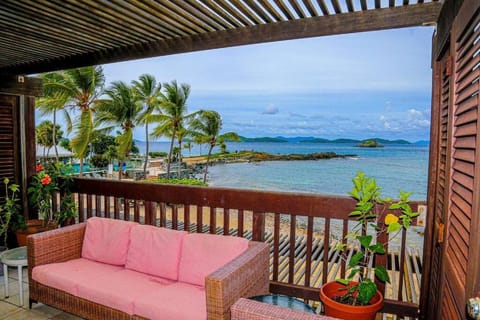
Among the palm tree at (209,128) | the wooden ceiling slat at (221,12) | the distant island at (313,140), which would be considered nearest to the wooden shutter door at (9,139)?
the wooden ceiling slat at (221,12)

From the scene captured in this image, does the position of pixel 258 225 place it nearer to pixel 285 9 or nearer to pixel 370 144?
pixel 285 9

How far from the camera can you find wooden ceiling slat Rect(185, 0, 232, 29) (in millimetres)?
2291

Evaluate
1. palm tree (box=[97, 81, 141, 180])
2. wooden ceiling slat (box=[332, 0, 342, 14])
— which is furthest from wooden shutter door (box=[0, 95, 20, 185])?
palm tree (box=[97, 81, 141, 180])

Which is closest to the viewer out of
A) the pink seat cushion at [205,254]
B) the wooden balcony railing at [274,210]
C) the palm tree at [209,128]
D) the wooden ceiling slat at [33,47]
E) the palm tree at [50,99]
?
the pink seat cushion at [205,254]

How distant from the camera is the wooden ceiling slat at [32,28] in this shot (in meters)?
2.46

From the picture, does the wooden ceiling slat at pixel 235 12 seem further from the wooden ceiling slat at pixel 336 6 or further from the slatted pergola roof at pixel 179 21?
the wooden ceiling slat at pixel 336 6

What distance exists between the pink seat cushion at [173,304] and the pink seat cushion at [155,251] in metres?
0.27

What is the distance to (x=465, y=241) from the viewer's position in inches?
42.3

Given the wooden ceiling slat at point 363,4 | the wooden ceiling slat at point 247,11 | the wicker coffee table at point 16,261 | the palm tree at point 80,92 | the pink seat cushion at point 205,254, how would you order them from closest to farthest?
the wooden ceiling slat at point 363,4, the wooden ceiling slat at point 247,11, the pink seat cushion at point 205,254, the wicker coffee table at point 16,261, the palm tree at point 80,92

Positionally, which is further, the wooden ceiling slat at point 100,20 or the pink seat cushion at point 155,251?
the pink seat cushion at point 155,251

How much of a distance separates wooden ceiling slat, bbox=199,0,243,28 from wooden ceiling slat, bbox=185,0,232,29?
0.04 metres

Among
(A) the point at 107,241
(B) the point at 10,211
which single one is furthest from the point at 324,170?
(A) the point at 107,241

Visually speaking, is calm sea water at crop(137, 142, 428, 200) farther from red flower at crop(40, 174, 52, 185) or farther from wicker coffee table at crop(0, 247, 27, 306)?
wicker coffee table at crop(0, 247, 27, 306)

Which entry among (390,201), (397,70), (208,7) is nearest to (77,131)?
(208,7)
